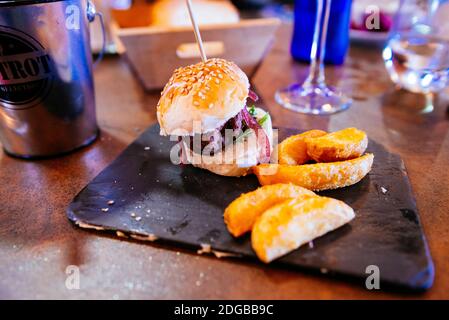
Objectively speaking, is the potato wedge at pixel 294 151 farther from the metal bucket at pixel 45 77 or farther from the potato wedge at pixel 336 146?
the metal bucket at pixel 45 77

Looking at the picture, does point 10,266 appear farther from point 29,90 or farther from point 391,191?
point 391,191

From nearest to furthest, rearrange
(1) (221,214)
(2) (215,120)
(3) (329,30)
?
(1) (221,214)
(2) (215,120)
(3) (329,30)

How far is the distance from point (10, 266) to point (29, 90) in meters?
0.75

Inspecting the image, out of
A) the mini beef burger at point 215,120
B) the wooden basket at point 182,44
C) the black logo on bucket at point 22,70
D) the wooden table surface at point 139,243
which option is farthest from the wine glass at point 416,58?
the black logo on bucket at point 22,70

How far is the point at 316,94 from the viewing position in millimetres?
2447

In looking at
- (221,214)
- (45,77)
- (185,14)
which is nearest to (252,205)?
(221,214)

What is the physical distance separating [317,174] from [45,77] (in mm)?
1203

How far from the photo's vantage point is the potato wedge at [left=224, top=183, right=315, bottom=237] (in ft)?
4.05

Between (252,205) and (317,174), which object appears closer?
(252,205)

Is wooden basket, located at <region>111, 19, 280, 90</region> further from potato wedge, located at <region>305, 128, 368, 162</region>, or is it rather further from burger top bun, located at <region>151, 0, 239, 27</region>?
potato wedge, located at <region>305, 128, 368, 162</region>

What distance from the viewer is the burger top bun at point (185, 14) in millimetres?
2773

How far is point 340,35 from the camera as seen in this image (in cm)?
274

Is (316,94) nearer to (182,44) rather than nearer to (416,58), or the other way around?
(416,58)
